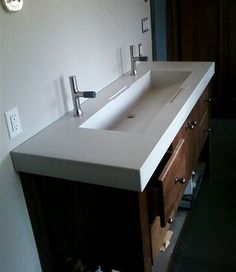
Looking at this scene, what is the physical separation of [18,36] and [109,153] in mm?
521

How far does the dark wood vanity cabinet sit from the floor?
0.49 metres

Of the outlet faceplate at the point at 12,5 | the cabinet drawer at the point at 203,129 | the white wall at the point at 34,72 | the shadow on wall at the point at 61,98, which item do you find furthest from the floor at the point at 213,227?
the outlet faceplate at the point at 12,5

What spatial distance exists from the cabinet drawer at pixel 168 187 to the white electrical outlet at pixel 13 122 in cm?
52

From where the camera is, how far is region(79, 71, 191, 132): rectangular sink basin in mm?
1650

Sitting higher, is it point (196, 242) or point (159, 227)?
point (159, 227)

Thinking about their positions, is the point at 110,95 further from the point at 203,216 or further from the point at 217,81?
the point at 217,81

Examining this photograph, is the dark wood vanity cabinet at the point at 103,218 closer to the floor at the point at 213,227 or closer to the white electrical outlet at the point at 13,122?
the white electrical outlet at the point at 13,122

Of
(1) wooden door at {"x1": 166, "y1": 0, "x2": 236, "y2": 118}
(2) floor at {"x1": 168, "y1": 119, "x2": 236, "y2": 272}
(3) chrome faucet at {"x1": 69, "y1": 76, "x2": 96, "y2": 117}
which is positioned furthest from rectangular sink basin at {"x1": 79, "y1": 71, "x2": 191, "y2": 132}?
(1) wooden door at {"x1": 166, "y1": 0, "x2": 236, "y2": 118}

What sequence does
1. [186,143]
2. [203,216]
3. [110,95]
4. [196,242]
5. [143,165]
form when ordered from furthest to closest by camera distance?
1. [203,216]
2. [196,242]
3. [110,95]
4. [186,143]
5. [143,165]

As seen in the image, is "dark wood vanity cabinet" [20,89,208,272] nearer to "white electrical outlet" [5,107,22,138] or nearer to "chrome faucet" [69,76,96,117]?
"white electrical outlet" [5,107,22,138]

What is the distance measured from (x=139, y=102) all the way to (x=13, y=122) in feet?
2.96

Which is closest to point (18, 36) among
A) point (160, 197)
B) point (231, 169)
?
point (160, 197)

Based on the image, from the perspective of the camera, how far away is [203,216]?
2.14 m

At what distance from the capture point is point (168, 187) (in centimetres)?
131
